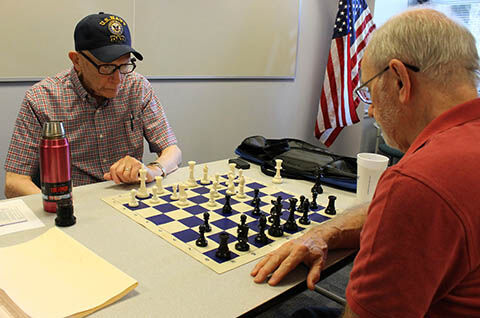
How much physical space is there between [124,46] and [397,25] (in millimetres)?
1349

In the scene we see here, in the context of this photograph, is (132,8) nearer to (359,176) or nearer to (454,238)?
(359,176)

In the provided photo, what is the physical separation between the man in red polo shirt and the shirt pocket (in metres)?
1.35

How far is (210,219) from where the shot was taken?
5.02ft

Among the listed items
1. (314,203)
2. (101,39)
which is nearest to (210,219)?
(314,203)

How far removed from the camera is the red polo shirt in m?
0.85

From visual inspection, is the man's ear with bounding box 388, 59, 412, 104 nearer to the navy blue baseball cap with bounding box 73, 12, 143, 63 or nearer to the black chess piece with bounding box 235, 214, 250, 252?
the black chess piece with bounding box 235, 214, 250, 252

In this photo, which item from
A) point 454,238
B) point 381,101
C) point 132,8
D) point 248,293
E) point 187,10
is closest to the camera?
point 454,238

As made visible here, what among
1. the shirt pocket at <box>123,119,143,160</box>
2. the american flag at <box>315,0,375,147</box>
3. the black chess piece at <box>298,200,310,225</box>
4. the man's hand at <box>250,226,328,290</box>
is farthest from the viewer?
Answer: the american flag at <box>315,0,375,147</box>

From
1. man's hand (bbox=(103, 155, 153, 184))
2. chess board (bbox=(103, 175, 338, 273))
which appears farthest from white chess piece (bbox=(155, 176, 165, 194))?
man's hand (bbox=(103, 155, 153, 184))

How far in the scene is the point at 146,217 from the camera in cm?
152

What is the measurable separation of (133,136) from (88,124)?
0.26 metres

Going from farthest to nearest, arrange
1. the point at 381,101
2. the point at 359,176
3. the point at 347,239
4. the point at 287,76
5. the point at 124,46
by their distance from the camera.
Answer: the point at 287,76
the point at 124,46
the point at 359,176
the point at 347,239
the point at 381,101

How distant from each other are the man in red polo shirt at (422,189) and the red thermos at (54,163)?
0.78 metres

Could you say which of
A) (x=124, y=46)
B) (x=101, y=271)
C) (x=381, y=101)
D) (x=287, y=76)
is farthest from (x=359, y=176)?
(x=287, y=76)
